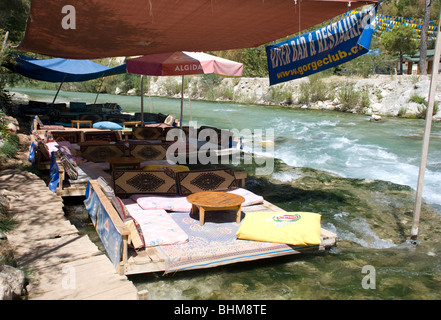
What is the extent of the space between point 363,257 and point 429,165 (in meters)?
8.31

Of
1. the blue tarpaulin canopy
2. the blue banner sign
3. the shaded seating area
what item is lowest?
the shaded seating area

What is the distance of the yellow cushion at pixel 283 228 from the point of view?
4832 millimetres

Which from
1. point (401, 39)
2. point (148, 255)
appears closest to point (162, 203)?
point (148, 255)

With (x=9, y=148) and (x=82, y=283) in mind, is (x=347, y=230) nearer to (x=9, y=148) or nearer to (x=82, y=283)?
(x=82, y=283)

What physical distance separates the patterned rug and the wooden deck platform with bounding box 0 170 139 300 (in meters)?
0.72

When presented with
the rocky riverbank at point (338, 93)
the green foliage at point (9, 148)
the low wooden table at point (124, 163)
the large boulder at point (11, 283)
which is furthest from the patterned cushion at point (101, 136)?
the rocky riverbank at point (338, 93)

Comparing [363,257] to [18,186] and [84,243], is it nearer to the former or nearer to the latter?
[84,243]

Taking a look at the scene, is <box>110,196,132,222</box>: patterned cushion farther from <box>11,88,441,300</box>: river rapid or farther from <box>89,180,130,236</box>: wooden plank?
<box>11,88,441,300</box>: river rapid

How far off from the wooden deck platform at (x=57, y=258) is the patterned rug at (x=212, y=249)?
0.72 metres

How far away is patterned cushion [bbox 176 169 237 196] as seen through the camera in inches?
255

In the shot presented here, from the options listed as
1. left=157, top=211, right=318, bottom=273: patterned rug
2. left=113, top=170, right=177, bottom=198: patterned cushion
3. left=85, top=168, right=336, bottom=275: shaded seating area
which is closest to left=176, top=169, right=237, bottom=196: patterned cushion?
left=85, top=168, right=336, bottom=275: shaded seating area

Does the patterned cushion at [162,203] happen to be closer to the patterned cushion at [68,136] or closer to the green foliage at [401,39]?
the patterned cushion at [68,136]

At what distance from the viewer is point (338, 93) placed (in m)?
29.7

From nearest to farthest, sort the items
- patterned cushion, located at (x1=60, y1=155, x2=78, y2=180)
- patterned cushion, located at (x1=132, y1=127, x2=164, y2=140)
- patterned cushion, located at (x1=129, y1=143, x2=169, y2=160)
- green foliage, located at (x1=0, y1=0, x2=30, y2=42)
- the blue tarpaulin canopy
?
patterned cushion, located at (x1=60, y1=155, x2=78, y2=180) < patterned cushion, located at (x1=129, y1=143, x2=169, y2=160) < patterned cushion, located at (x1=132, y1=127, x2=164, y2=140) < the blue tarpaulin canopy < green foliage, located at (x1=0, y1=0, x2=30, y2=42)
